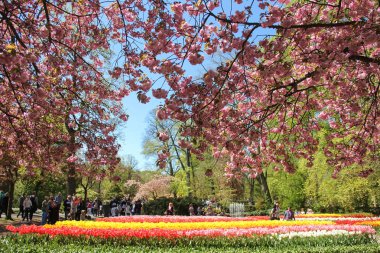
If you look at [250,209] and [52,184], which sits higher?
[52,184]

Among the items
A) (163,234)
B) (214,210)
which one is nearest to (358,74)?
(163,234)

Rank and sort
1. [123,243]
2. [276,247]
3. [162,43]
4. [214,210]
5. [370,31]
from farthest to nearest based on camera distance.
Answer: [214,210] → [123,243] → [276,247] → [162,43] → [370,31]

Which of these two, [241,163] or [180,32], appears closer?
[180,32]

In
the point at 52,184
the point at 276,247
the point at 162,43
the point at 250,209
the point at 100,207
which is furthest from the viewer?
the point at 52,184

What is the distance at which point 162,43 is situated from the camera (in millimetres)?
6309

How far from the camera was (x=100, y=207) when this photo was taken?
33656mm

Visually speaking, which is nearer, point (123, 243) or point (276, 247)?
point (276, 247)

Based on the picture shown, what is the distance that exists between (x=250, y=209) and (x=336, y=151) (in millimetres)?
20807

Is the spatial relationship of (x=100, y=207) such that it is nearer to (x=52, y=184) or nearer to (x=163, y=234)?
(x=52, y=184)

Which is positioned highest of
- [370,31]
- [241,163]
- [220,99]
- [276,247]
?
[370,31]

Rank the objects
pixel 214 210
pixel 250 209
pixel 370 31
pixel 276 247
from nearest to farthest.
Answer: pixel 370 31, pixel 276 247, pixel 214 210, pixel 250 209

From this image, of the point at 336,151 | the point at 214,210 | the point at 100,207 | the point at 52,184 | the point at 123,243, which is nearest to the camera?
the point at 123,243

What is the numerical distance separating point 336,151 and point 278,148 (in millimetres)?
2018

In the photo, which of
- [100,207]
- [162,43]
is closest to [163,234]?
[162,43]
